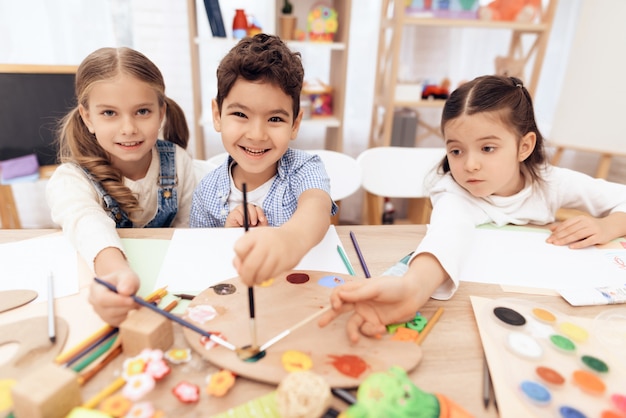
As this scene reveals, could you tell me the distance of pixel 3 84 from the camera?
1629 millimetres

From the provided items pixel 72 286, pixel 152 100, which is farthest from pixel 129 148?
pixel 72 286

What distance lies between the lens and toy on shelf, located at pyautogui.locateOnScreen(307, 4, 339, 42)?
179 centimetres

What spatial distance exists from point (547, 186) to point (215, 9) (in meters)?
1.42

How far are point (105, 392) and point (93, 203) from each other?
0.48 metres

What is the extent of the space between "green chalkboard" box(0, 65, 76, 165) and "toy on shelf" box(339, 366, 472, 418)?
5.86 ft

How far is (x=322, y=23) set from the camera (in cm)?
179

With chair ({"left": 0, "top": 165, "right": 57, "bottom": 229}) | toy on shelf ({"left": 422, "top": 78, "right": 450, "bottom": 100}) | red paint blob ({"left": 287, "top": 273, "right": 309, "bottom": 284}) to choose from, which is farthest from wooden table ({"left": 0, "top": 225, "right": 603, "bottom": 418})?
toy on shelf ({"left": 422, "top": 78, "right": 450, "bottom": 100})

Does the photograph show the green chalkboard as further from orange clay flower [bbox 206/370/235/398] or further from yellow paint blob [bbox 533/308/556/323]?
yellow paint blob [bbox 533/308/556/323]

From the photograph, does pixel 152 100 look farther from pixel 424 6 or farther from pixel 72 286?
pixel 424 6

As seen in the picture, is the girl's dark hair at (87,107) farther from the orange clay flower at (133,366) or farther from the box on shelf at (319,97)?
the box on shelf at (319,97)

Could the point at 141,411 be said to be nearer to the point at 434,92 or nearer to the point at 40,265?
the point at 40,265

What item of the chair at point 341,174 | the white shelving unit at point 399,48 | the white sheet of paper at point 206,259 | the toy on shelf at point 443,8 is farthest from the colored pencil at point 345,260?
the toy on shelf at point 443,8

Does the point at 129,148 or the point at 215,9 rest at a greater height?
the point at 215,9

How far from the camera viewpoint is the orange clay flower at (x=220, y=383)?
0.41 metres
